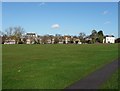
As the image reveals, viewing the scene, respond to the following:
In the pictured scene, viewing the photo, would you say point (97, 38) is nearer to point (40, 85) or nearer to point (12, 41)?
point (12, 41)

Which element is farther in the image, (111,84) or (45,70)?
(45,70)

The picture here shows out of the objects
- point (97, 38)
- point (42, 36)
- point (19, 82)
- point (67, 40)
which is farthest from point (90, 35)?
point (19, 82)

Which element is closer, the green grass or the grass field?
the green grass

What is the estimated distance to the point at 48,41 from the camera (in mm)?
183000

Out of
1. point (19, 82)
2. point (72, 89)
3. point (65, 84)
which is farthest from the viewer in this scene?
point (19, 82)

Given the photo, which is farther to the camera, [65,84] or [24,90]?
[65,84]

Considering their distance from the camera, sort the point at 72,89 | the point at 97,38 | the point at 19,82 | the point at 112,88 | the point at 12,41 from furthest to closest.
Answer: the point at 97,38 → the point at 12,41 → the point at 19,82 → the point at 112,88 → the point at 72,89

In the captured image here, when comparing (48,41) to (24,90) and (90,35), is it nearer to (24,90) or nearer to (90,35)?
(90,35)

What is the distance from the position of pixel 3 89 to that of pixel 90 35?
17423 cm

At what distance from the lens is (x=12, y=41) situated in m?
156

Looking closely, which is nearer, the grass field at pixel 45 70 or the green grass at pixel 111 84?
the green grass at pixel 111 84

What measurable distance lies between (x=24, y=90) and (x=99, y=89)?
2.86 metres

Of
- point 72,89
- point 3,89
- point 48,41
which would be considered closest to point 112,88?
point 72,89

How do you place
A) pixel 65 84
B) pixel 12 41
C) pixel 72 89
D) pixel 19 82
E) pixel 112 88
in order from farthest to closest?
pixel 12 41, pixel 19 82, pixel 65 84, pixel 112 88, pixel 72 89
